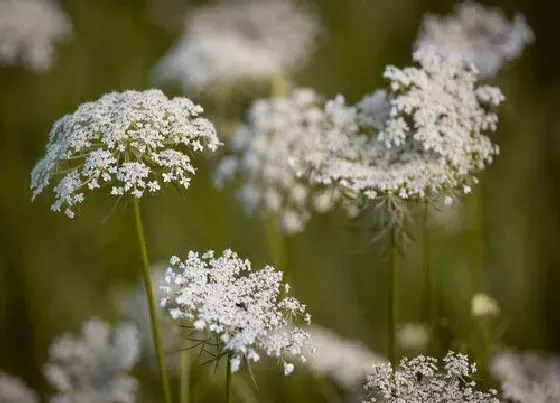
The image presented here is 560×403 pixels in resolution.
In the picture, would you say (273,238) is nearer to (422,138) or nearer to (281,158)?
(281,158)

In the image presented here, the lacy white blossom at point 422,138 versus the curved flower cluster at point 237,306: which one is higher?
the lacy white blossom at point 422,138

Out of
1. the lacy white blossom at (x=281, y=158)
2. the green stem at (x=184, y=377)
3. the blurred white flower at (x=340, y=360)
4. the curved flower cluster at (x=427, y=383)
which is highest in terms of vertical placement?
the lacy white blossom at (x=281, y=158)

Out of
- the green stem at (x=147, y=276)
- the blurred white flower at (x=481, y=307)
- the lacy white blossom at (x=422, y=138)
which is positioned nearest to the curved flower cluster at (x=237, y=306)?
the green stem at (x=147, y=276)

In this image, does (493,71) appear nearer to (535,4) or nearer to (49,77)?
(535,4)

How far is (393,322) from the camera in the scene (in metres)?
0.98

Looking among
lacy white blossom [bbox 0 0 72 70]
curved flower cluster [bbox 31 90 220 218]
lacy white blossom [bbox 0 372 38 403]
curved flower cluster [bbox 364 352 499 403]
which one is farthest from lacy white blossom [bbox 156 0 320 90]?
curved flower cluster [bbox 364 352 499 403]

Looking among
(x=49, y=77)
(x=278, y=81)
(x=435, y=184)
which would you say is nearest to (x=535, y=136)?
(x=278, y=81)

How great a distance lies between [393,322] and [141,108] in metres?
0.43

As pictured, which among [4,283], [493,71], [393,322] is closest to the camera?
[393,322]

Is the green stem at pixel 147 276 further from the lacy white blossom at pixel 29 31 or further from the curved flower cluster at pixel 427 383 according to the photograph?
the lacy white blossom at pixel 29 31

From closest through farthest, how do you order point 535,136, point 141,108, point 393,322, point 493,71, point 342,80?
point 141,108
point 393,322
point 493,71
point 535,136
point 342,80

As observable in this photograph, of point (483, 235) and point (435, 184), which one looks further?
point (483, 235)

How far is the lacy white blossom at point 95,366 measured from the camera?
1.05 metres

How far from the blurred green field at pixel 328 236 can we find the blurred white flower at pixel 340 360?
6 centimetres
